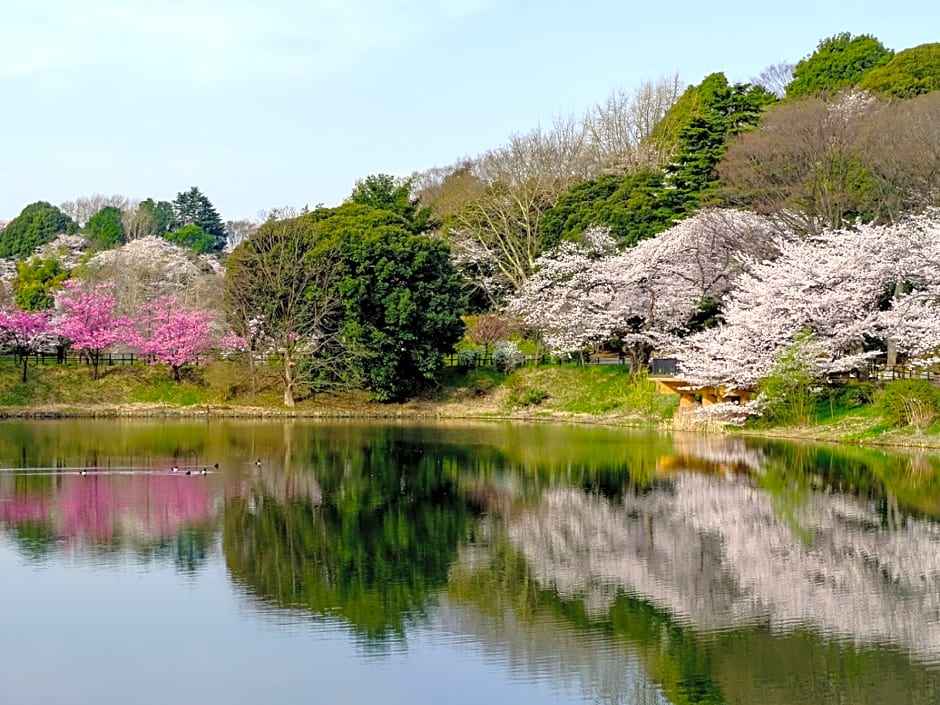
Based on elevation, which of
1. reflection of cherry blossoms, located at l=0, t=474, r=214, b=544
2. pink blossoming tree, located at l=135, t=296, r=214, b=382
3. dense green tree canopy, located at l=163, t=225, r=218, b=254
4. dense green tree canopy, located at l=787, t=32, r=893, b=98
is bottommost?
reflection of cherry blossoms, located at l=0, t=474, r=214, b=544

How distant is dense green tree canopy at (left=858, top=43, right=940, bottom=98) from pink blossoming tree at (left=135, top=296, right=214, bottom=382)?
30.4 m

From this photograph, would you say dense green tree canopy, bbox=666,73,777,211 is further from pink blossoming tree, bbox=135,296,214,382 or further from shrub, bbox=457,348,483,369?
pink blossoming tree, bbox=135,296,214,382

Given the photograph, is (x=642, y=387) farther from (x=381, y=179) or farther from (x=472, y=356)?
(x=381, y=179)

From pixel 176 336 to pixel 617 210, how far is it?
18880 mm

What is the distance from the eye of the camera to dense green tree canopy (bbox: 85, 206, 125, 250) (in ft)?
268

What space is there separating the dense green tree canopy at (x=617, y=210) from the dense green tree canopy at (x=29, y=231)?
45585 millimetres

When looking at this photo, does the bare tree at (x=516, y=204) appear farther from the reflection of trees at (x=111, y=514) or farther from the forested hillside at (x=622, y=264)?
the reflection of trees at (x=111, y=514)

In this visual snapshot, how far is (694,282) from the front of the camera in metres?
43.9

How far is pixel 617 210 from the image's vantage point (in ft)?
159


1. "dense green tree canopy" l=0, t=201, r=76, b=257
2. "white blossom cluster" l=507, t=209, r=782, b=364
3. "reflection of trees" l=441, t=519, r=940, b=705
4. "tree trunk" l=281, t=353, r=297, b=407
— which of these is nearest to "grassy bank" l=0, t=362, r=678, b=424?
"tree trunk" l=281, t=353, r=297, b=407

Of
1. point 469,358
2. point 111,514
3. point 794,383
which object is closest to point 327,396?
point 469,358

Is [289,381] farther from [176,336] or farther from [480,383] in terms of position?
[480,383]

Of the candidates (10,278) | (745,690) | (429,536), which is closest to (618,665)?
(745,690)

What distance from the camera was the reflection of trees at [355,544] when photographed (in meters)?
14.8
